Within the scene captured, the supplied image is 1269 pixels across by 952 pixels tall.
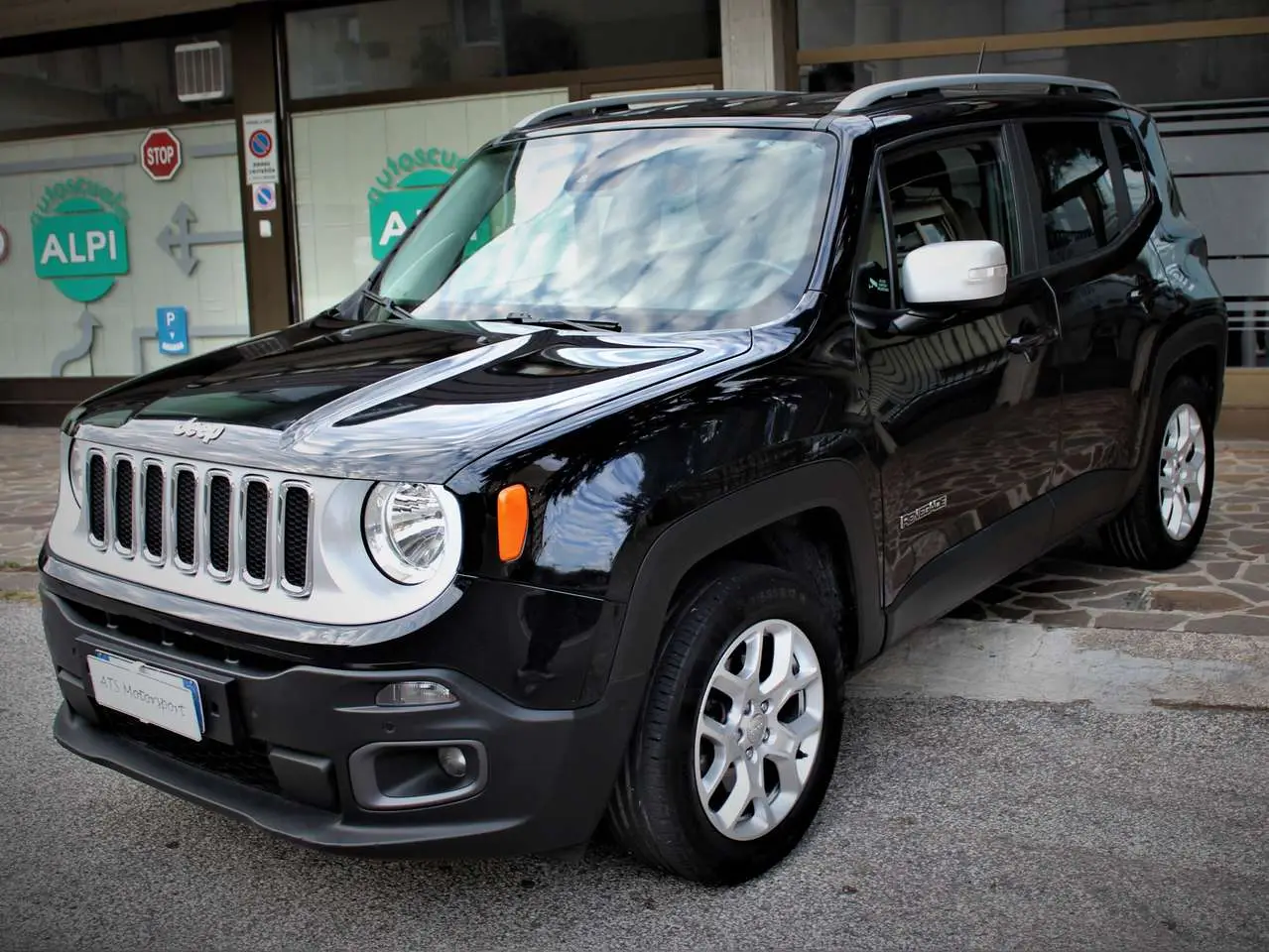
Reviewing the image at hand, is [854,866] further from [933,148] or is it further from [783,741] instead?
[933,148]

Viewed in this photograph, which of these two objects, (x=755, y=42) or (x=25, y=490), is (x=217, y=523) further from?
(x=755, y=42)

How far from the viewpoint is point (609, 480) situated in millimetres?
2664

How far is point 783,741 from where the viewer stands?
312 cm

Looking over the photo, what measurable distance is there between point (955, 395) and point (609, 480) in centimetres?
141

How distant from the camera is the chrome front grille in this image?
2672 millimetres

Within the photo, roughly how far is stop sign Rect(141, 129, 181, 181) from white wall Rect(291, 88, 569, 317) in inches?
44.9

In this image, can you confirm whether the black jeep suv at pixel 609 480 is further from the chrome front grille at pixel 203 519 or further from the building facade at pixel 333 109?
the building facade at pixel 333 109

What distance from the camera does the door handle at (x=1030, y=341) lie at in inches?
155

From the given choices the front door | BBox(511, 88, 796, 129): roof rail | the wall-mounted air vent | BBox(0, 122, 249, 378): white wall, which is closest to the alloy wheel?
the front door

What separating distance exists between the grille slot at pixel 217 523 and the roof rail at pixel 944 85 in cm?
199

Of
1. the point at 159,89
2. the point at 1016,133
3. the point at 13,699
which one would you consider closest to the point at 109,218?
the point at 159,89

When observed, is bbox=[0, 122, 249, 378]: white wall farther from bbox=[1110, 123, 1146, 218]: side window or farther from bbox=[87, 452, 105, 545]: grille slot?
bbox=[87, 452, 105, 545]: grille slot

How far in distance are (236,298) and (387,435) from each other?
8747 mm

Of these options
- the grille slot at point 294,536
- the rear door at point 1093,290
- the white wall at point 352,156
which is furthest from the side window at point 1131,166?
the white wall at point 352,156
